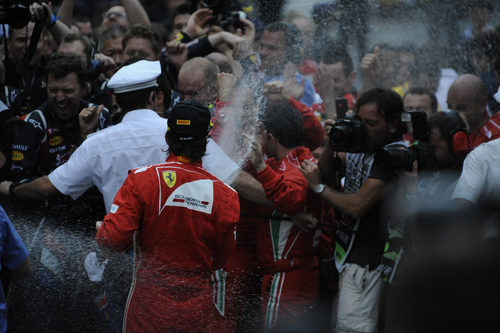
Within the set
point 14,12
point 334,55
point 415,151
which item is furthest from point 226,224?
point 334,55

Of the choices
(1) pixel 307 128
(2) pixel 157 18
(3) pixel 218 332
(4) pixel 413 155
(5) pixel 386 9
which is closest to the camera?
(3) pixel 218 332

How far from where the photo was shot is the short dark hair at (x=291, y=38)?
4417 millimetres

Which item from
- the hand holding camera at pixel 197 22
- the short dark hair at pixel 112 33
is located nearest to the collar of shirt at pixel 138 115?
the hand holding camera at pixel 197 22

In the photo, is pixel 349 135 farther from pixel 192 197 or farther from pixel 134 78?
pixel 134 78

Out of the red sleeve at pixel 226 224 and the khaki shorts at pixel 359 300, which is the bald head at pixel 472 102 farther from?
the red sleeve at pixel 226 224

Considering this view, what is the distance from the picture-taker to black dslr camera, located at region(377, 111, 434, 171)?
11.3 feet

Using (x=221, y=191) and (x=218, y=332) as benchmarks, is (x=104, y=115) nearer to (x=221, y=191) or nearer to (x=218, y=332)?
(x=221, y=191)

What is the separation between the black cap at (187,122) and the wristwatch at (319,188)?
0.96 m

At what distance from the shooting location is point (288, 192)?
145 inches

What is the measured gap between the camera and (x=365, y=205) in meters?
3.58

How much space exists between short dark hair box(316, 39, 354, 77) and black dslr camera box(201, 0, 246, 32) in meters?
0.71

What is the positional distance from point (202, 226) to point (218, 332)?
0.55 m

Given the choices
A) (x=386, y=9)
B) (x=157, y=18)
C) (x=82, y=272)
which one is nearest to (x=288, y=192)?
(x=82, y=272)

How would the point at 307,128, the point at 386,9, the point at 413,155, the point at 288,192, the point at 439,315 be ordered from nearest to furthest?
1. the point at 439,315
2. the point at 413,155
3. the point at 288,192
4. the point at 307,128
5. the point at 386,9
